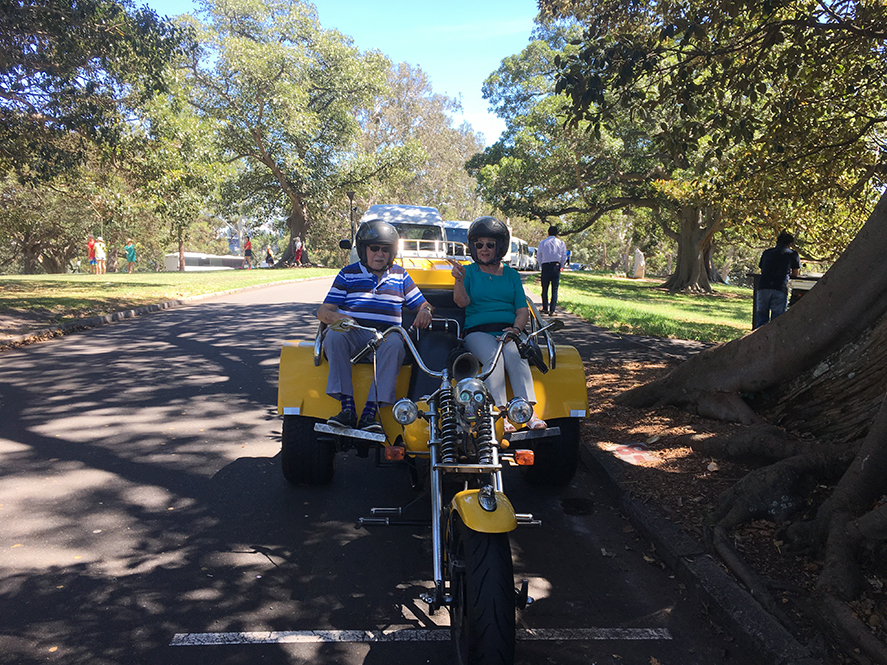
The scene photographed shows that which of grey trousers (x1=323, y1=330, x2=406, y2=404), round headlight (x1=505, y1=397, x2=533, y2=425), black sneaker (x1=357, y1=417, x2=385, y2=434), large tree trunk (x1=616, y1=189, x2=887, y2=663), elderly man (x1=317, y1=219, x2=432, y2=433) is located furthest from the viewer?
elderly man (x1=317, y1=219, x2=432, y2=433)

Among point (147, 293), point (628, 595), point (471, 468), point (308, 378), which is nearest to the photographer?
point (471, 468)

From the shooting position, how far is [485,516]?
2.74 meters

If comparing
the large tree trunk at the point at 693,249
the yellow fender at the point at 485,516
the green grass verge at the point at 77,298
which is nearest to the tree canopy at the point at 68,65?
the green grass verge at the point at 77,298

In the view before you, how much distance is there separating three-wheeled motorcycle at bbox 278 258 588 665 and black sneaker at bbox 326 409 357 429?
73 millimetres

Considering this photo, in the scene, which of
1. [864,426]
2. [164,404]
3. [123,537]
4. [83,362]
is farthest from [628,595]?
[83,362]

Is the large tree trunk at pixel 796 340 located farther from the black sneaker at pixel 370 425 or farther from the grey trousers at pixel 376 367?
the black sneaker at pixel 370 425

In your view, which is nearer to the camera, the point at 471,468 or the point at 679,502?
the point at 471,468

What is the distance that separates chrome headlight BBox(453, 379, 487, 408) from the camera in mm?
3100

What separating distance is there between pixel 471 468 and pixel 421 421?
0.82 m

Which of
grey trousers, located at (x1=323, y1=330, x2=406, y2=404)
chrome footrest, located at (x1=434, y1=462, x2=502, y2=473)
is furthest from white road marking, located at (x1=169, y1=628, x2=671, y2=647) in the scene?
grey trousers, located at (x1=323, y1=330, x2=406, y2=404)

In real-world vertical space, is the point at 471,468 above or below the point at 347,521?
above

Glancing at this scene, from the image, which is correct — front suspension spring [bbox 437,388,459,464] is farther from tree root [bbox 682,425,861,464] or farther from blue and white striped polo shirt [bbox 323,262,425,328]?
tree root [bbox 682,425,861,464]

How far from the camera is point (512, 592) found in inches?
104

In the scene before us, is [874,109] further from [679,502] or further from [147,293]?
[147,293]
